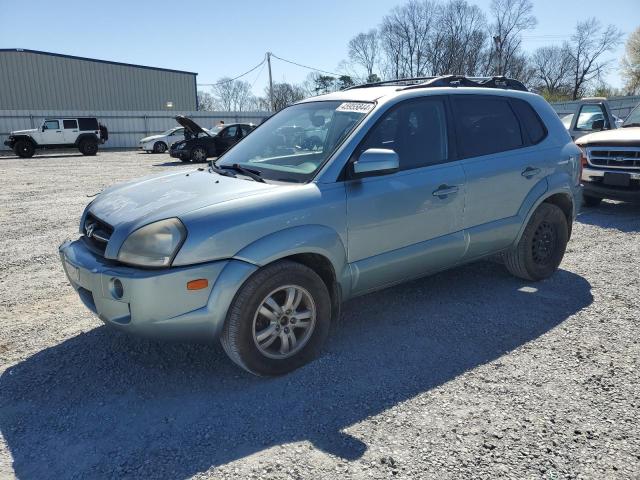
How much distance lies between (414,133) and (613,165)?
556 centimetres

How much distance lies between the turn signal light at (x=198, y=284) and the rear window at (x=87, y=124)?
84.2ft

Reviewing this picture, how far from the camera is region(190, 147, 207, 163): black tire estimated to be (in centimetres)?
1908

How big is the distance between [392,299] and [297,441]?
2139 mm

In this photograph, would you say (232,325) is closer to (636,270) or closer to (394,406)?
(394,406)

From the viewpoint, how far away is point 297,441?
2.57 m

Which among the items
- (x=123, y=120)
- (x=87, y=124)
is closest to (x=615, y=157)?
(x=87, y=124)

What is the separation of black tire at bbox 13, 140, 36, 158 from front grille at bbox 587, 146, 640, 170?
24248mm

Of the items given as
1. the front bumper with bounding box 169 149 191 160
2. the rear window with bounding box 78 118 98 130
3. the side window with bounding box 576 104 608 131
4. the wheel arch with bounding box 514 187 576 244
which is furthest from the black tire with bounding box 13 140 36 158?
the wheel arch with bounding box 514 187 576 244

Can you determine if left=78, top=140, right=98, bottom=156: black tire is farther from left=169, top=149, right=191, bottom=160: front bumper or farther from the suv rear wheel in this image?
left=169, top=149, right=191, bottom=160: front bumper

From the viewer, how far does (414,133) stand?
3.80m

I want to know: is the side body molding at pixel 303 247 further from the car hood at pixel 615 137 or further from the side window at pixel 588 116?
the side window at pixel 588 116

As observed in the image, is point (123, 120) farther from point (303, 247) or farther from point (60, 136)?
point (303, 247)

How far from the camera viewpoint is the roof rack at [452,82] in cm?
418

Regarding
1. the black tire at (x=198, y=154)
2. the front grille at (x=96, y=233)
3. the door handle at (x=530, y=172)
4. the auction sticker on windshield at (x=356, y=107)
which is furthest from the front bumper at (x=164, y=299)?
the black tire at (x=198, y=154)
